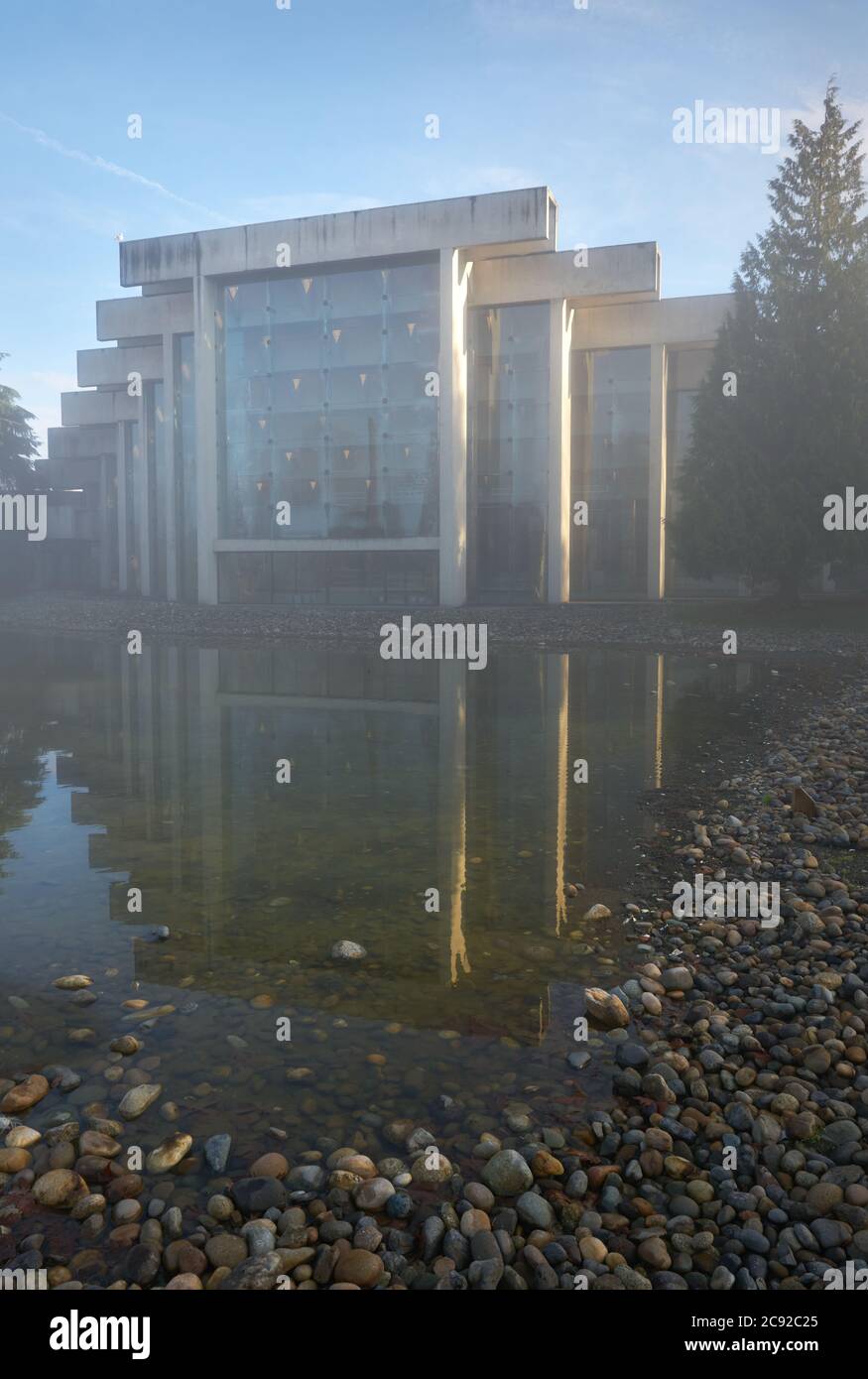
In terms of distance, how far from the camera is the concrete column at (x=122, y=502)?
51688mm

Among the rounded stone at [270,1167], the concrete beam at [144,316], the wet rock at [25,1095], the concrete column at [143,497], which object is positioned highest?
the concrete beam at [144,316]

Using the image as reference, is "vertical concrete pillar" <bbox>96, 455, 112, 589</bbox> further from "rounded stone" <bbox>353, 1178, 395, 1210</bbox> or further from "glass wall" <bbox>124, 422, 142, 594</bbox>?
"rounded stone" <bbox>353, 1178, 395, 1210</bbox>

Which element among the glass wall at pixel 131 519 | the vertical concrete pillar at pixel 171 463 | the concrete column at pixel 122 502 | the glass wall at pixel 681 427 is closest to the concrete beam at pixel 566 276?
the glass wall at pixel 681 427

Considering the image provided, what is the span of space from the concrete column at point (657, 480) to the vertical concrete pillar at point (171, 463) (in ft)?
65.3

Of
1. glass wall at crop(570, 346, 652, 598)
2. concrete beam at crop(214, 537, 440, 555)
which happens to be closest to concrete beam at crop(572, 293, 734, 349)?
glass wall at crop(570, 346, 652, 598)

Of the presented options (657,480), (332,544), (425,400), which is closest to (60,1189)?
(332,544)

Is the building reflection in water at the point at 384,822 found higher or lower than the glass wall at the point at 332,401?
lower

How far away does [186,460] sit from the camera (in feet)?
142

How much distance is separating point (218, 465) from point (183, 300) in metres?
8.28

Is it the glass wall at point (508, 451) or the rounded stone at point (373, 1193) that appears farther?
the glass wall at point (508, 451)

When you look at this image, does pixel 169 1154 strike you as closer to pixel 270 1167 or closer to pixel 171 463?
pixel 270 1167

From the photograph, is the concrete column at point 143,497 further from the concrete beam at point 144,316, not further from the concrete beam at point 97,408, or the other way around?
the concrete beam at point 144,316
